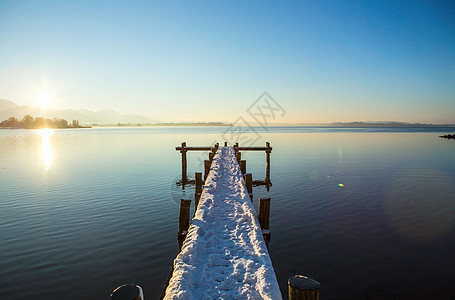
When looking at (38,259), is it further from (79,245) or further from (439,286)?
(439,286)

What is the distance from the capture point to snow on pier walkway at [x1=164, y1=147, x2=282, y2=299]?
4.24 m

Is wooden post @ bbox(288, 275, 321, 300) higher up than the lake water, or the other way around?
wooden post @ bbox(288, 275, 321, 300)

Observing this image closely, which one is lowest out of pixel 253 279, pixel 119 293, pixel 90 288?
Answer: pixel 90 288

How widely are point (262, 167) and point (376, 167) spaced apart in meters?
12.0

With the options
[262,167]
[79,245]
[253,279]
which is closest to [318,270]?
[253,279]

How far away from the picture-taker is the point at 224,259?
533cm

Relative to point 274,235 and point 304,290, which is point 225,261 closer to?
point 304,290

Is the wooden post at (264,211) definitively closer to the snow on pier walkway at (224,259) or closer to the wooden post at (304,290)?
the snow on pier walkway at (224,259)

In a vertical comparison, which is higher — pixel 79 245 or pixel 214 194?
pixel 214 194

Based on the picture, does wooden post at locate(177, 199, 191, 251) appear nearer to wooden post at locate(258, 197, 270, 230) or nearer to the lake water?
the lake water

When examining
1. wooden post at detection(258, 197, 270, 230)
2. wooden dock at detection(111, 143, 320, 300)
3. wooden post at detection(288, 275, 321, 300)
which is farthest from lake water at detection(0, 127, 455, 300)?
wooden post at detection(288, 275, 321, 300)

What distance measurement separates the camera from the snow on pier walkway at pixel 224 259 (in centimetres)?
424

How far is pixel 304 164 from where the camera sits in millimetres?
27984

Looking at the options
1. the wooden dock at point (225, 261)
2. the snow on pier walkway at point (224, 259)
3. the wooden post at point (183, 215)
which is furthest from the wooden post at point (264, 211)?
the wooden post at point (183, 215)
